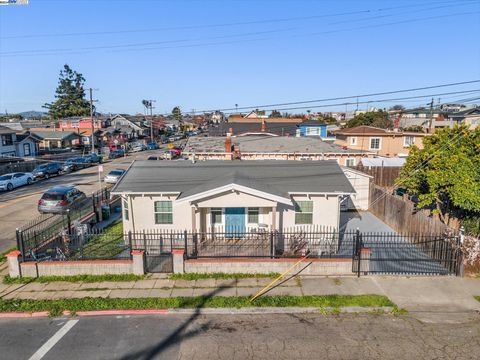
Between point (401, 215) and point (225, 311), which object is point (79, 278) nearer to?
point (225, 311)

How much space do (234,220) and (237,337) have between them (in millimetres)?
7475

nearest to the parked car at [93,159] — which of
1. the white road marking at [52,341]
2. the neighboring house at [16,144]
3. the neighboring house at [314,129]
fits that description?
the neighboring house at [16,144]

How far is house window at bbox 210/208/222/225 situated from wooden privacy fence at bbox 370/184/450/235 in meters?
9.00

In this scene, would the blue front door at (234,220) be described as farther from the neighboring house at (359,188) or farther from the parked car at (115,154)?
the parked car at (115,154)

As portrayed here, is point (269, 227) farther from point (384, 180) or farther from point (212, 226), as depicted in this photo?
point (384, 180)

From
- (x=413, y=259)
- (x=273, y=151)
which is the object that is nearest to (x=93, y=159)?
(x=273, y=151)

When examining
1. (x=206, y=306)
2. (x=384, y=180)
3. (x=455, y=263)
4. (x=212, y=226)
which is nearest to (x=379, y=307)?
(x=455, y=263)

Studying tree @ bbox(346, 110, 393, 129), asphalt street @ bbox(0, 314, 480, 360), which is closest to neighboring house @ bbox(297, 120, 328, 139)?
tree @ bbox(346, 110, 393, 129)

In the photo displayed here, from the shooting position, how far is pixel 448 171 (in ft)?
52.3

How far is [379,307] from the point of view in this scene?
1145cm

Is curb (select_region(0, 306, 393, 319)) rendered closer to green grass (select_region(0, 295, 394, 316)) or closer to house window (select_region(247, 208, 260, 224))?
green grass (select_region(0, 295, 394, 316))

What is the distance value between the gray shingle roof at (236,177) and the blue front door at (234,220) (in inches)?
59.9

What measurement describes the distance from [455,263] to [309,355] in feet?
25.6

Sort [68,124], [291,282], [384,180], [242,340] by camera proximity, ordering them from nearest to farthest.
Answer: [242,340]
[291,282]
[384,180]
[68,124]
